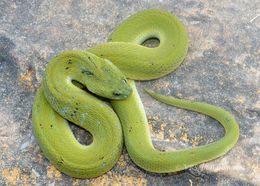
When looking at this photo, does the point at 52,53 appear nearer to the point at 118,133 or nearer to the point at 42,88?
the point at 42,88

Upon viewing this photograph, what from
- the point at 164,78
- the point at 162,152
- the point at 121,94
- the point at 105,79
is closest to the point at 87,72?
the point at 105,79

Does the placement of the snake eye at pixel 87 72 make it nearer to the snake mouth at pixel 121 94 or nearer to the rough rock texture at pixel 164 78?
the snake mouth at pixel 121 94

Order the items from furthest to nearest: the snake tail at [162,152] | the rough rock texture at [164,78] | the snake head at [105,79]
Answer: the snake head at [105,79]
the rough rock texture at [164,78]
the snake tail at [162,152]

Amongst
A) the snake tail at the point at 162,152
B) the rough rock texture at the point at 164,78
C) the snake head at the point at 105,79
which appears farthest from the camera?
the snake head at the point at 105,79

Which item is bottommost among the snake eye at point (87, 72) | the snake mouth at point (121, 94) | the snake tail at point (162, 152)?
the snake tail at point (162, 152)

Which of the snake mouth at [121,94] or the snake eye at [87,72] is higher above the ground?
the snake eye at [87,72]

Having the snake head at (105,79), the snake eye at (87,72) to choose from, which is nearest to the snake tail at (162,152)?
the snake head at (105,79)

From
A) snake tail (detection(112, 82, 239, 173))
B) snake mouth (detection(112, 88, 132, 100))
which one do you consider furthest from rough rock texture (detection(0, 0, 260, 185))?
snake mouth (detection(112, 88, 132, 100))

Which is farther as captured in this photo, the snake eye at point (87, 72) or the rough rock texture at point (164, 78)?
the snake eye at point (87, 72)
